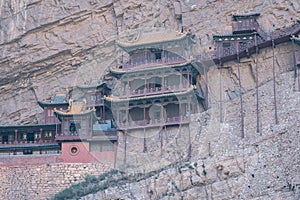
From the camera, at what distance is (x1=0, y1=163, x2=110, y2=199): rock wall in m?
52.2

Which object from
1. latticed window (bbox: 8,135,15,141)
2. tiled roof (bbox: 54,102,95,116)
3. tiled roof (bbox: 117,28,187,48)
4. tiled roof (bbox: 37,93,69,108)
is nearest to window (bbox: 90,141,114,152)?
tiled roof (bbox: 54,102,95,116)

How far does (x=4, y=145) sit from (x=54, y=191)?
29.7ft

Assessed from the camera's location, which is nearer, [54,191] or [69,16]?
[54,191]

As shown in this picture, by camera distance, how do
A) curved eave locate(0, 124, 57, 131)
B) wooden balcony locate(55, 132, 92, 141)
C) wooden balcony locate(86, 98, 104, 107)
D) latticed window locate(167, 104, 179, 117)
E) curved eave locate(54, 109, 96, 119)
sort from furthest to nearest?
curved eave locate(0, 124, 57, 131)
wooden balcony locate(86, 98, 104, 107)
curved eave locate(54, 109, 96, 119)
latticed window locate(167, 104, 179, 117)
wooden balcony locate(55, 132, 92, 141)

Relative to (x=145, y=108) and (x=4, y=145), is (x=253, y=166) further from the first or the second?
(x=4, y=145)

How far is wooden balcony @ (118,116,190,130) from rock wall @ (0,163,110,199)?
3766mm

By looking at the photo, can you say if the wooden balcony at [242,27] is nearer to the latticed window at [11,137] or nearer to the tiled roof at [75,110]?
the tiled roof at [75,110]

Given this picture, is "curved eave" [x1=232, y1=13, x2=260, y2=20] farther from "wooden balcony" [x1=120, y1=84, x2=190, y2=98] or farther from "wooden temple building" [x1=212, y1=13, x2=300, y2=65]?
"wooden balcony" [x1=120, y1=84, x2=190, y2=98]

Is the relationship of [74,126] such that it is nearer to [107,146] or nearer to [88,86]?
[107,146]

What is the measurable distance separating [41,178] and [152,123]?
8323mm

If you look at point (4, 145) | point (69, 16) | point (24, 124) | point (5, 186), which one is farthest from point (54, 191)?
point (69, 16)

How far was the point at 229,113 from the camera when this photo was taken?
170ft

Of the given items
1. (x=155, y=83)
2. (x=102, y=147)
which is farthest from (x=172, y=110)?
(x=102, y=147)

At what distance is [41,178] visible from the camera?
172ft
